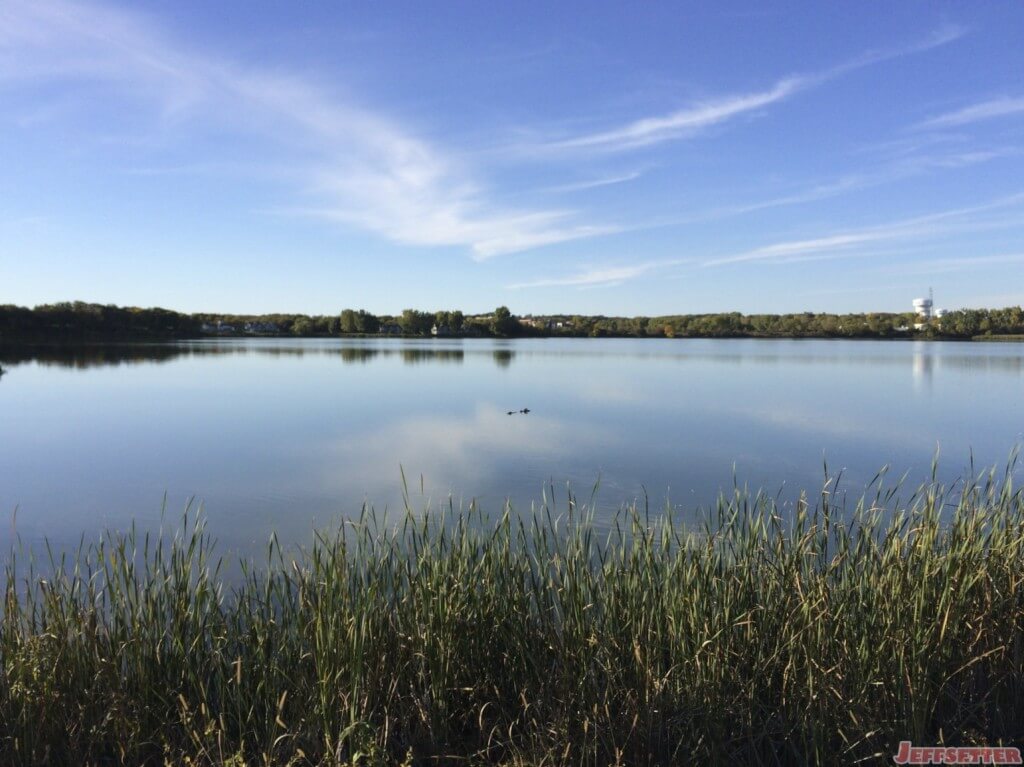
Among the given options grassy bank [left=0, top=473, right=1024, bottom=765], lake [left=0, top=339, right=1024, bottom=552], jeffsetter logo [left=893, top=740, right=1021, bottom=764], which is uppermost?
grassy bank [left=0, top=473, right=1024, bottom=765]

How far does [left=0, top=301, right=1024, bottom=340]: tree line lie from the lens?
5978 centimetres

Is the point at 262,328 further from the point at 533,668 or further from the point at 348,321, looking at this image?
the point at 533,668

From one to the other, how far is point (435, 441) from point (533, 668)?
951cm

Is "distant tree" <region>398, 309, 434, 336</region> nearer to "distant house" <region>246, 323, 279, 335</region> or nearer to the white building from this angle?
"distant house" <region>246, 323, 279, 335</region>

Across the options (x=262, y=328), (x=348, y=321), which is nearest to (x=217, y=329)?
(x=262, y=328)

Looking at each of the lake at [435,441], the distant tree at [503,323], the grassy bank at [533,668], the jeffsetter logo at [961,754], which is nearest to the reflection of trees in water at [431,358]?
the lake at [435,441]

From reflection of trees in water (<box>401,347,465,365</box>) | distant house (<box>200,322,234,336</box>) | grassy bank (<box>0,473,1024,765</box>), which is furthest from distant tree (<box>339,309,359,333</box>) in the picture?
grassy bank (<box>0,473,1024,765</box>)

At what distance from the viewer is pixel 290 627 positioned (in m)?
3.07

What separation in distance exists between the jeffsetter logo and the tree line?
6805 cm

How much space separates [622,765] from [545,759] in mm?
324

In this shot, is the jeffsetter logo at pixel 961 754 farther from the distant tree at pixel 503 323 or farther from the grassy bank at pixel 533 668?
the distant tree at pixel 503 323

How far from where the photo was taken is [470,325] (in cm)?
9694

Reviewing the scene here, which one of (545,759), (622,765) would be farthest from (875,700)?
(545,759)

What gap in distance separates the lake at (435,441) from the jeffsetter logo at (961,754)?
155 centimetres
